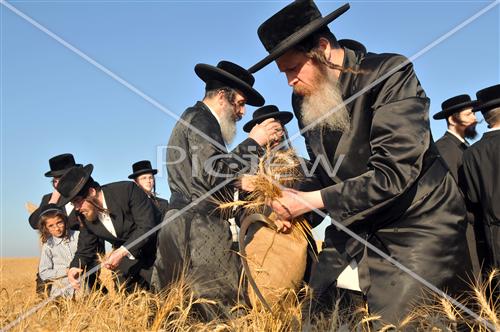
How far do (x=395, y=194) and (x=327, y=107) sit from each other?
0.68 metres

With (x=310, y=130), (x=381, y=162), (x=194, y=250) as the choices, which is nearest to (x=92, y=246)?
(x=194, y=250)

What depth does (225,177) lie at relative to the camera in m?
4.37

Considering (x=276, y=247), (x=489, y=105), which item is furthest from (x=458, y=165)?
(x=276, y=247)

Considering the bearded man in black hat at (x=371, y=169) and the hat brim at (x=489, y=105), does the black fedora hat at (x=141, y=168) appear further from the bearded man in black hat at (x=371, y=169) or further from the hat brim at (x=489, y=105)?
the bearded man in black hat at (x=371, y=169)

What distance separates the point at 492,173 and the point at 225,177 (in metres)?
1.89

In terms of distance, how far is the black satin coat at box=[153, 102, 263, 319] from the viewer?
14.5 feet

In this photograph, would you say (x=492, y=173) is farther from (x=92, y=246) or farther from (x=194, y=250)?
(x=92, y=246)

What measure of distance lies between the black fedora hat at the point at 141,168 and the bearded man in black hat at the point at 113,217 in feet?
12.2

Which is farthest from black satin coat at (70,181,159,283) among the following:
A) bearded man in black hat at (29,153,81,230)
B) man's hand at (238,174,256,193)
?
man's hand at (238,174,256,193)

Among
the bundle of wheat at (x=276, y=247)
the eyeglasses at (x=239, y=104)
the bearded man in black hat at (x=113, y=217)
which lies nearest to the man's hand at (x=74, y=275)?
the bearded man in black hat at (x=113, y=217)

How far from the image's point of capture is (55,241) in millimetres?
7691

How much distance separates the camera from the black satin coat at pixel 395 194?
110 inches

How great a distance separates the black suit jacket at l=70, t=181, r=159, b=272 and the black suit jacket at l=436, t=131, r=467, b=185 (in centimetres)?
305

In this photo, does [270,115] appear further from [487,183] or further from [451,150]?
[487,183]
